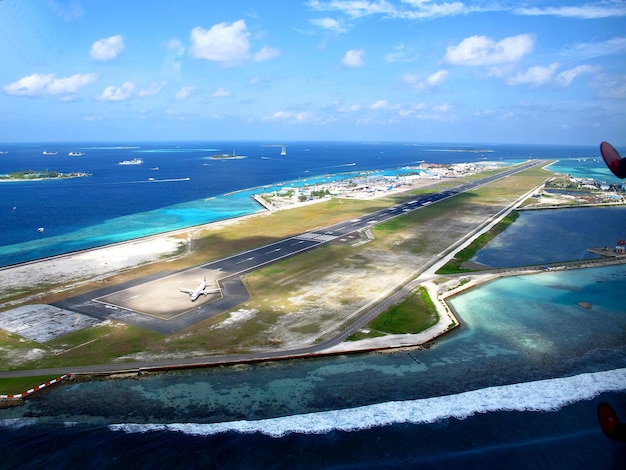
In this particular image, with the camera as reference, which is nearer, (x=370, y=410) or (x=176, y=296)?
(x=370, y=410)

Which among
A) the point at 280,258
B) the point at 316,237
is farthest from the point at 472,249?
the point at 280,258

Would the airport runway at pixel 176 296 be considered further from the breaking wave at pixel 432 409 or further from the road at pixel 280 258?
the breaking wave at pixel 432 409

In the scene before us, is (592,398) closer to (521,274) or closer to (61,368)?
(521,274)

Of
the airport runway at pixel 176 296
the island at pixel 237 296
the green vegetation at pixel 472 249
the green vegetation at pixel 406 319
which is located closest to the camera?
the island at pixel 237 296

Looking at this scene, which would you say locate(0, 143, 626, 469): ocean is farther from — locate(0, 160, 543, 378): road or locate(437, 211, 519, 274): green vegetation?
locate(437, 211, 519, 274): green vegetation

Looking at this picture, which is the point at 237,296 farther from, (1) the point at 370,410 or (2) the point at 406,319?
(1) the point at 370,410

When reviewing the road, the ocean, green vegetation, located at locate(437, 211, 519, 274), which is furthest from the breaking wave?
green vegetation, located at locate(437, 211, 519, 274)

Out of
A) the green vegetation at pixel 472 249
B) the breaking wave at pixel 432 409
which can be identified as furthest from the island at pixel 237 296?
the breaking wave at pixel 432 409
